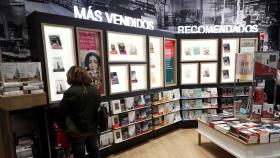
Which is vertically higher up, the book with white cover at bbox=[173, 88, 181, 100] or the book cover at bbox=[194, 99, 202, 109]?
the book with white cover at bbox=[173, 88, 181, 100]

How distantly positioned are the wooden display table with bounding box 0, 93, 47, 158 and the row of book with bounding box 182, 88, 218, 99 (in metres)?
3.58

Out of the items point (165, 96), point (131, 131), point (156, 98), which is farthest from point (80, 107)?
point (165, 96)

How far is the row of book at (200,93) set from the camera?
16.1ft

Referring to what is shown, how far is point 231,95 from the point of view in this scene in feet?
16.3

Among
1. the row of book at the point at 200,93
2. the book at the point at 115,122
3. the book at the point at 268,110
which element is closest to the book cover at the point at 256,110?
the book at the point at 268,110

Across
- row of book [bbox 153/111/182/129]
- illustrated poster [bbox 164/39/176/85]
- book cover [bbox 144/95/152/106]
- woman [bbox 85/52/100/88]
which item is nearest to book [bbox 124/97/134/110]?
book cover [bbox 144/95/152/106]

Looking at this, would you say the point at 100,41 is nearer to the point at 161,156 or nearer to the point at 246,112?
the point at 161,156

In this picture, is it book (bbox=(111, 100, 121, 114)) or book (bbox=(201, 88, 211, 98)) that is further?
book (bbox=(201, 88, 211, 98))

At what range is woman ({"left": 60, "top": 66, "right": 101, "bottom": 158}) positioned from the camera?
226 centimetres

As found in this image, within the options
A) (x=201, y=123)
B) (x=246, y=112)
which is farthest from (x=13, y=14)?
(x=246, y=112)

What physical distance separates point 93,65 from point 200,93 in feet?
9.99

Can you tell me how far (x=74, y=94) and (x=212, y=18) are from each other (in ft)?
17.0

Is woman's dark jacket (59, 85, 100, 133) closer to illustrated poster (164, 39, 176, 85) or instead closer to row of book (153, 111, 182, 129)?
row of book (153, 111, 182, 129)

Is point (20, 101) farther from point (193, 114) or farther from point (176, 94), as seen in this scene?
point (193, 114)
